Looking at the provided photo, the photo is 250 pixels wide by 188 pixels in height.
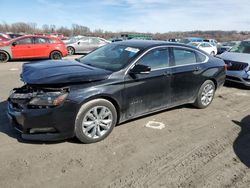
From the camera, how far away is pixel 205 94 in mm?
6043

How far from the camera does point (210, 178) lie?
10.7ft

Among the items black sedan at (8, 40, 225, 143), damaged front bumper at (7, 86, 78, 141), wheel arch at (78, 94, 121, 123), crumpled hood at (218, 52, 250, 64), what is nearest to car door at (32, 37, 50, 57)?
crumpled hood at (218, 52, 250, 64)

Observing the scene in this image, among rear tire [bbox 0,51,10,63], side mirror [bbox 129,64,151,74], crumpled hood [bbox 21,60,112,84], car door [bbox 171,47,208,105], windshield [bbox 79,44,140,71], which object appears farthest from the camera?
rear tire [bbox 0,51,10,63]

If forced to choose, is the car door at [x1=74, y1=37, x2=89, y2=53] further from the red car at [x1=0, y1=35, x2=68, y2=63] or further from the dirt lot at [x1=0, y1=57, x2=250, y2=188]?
the dirt lot at [x1=0, y1=57, x2=250, y2=188]

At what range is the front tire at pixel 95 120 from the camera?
390cm

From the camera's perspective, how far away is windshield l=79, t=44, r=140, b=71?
14.9ft

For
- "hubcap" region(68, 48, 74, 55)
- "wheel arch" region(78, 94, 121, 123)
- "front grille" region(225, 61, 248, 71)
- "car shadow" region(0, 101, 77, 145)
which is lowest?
"hubcap" region(68, 48, 74, 55)

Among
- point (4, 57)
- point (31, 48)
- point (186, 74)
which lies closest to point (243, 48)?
point (186, 74)

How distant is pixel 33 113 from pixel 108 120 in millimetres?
1187

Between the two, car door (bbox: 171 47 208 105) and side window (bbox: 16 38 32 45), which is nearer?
car door (bbox: 171 47 208 105)

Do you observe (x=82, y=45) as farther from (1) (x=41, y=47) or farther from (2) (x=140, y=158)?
(2) (x=140, y=158)

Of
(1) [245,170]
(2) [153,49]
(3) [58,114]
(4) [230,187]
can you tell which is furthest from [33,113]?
(1) [245,170]

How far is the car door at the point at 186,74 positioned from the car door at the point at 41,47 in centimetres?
1039

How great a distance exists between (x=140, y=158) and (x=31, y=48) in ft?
39.1
